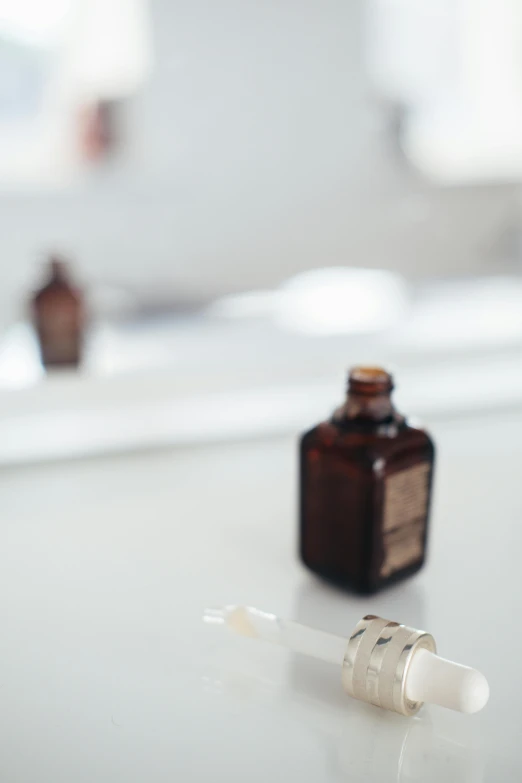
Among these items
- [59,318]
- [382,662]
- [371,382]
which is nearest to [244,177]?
[59,318]

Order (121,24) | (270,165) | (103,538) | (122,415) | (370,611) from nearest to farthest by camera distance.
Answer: (370,611) < (103,538) < (122,415) < (121,24) < (270,165)

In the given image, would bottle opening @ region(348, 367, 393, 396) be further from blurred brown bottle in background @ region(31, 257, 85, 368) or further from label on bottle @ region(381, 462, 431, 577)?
blurred brown bottle in background @ region(31, 257, 85, 368)

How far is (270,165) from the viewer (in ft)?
4.23

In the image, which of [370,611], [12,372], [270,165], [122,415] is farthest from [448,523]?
[270,165]

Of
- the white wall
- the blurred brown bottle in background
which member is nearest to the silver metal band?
the blurred brown bottle in background

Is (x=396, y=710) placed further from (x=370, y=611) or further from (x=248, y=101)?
(x=248, y=101)

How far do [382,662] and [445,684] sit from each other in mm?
37

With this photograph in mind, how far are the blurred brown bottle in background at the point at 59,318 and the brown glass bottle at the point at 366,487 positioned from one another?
0.48 meters

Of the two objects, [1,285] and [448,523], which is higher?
[1,285]

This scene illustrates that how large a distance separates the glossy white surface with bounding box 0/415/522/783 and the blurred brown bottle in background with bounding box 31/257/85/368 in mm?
180

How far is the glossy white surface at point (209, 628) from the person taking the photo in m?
0.45

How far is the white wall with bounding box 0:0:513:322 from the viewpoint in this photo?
1.20m

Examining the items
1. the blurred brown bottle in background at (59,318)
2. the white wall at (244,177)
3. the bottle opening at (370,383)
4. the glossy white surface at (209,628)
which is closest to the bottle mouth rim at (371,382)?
the bottle opening at (370,383)

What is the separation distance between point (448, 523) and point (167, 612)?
28 centimetres
